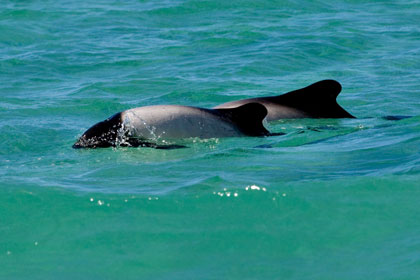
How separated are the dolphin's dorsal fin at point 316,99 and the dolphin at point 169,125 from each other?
1.51m

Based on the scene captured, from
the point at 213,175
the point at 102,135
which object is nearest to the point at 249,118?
the point at 102,135

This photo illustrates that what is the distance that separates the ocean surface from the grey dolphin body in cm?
26

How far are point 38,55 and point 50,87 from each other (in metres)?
2.99

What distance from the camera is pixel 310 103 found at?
10617mm

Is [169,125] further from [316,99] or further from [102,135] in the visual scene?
[316,99]

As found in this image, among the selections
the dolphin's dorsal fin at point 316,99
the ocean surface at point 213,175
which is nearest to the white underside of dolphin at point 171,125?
the ocean surface at point 213,175

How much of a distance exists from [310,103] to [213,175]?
13.4 ft

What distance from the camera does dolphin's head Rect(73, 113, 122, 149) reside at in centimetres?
870

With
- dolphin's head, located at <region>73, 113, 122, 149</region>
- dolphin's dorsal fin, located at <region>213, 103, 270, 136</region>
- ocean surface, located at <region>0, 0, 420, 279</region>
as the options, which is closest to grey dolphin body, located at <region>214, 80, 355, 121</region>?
ocean surface, located at <region>0, 0, 420, 279</region>

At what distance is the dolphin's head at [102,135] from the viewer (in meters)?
8.70

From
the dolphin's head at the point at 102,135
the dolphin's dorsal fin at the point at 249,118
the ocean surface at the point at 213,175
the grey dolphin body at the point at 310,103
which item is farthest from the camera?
the grey dolphin body at the point at 310,103

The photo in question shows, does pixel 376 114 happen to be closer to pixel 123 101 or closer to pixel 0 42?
pixel 123 101

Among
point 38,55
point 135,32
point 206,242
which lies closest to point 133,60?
point 38,55

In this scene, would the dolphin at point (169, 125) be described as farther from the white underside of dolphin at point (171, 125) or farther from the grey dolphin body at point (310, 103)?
the grey dolphin body at point (310, 103)
